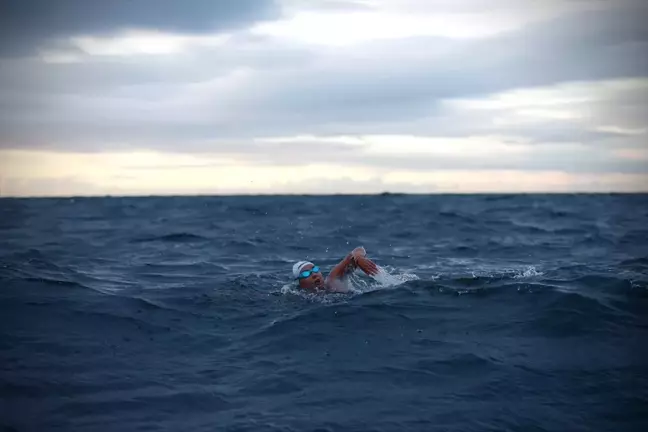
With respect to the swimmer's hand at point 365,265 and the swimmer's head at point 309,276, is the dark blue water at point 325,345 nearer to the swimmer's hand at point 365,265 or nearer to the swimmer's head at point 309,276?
the swimmer's head at point 309,276

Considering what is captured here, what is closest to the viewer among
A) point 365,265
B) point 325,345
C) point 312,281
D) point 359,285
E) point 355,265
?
point 325,345

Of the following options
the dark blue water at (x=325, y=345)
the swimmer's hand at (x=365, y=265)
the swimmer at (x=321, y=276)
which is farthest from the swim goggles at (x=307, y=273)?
the swimmer's hand at (x=365, y=265)

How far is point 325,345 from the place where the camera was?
10055mm

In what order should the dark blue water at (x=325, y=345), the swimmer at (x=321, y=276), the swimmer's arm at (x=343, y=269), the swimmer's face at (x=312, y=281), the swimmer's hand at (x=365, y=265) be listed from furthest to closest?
the swimmer's face at (x=312, y=281) < the swimmer at (x=321, y=276) < the swimmer's arm at (x=343, y=269) < the swimmer's hand at (x=365, y=265) < the dark blue water at (x=325, y=345)

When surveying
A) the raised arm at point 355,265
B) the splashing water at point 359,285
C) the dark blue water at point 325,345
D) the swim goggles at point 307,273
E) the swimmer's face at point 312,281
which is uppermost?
the raised arm at point 355,265

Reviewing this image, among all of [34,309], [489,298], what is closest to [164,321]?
[34,309]

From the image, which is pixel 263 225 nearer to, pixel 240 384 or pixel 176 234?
pixel 176 234

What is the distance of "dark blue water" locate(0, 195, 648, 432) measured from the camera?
7.43m

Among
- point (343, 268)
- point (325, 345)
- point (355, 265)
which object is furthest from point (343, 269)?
point (325, 345)

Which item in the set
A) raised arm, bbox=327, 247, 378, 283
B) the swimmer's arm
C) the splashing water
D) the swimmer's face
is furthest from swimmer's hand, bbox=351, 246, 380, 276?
the swimmer's face

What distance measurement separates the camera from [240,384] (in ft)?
27.4

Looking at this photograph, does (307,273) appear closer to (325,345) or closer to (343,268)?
(343,268)

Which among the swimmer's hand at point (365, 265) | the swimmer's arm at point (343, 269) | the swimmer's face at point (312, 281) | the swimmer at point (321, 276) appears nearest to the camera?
the swimmer's hand at point (365, 265)

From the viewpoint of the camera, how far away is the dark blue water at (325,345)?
7426 mm
